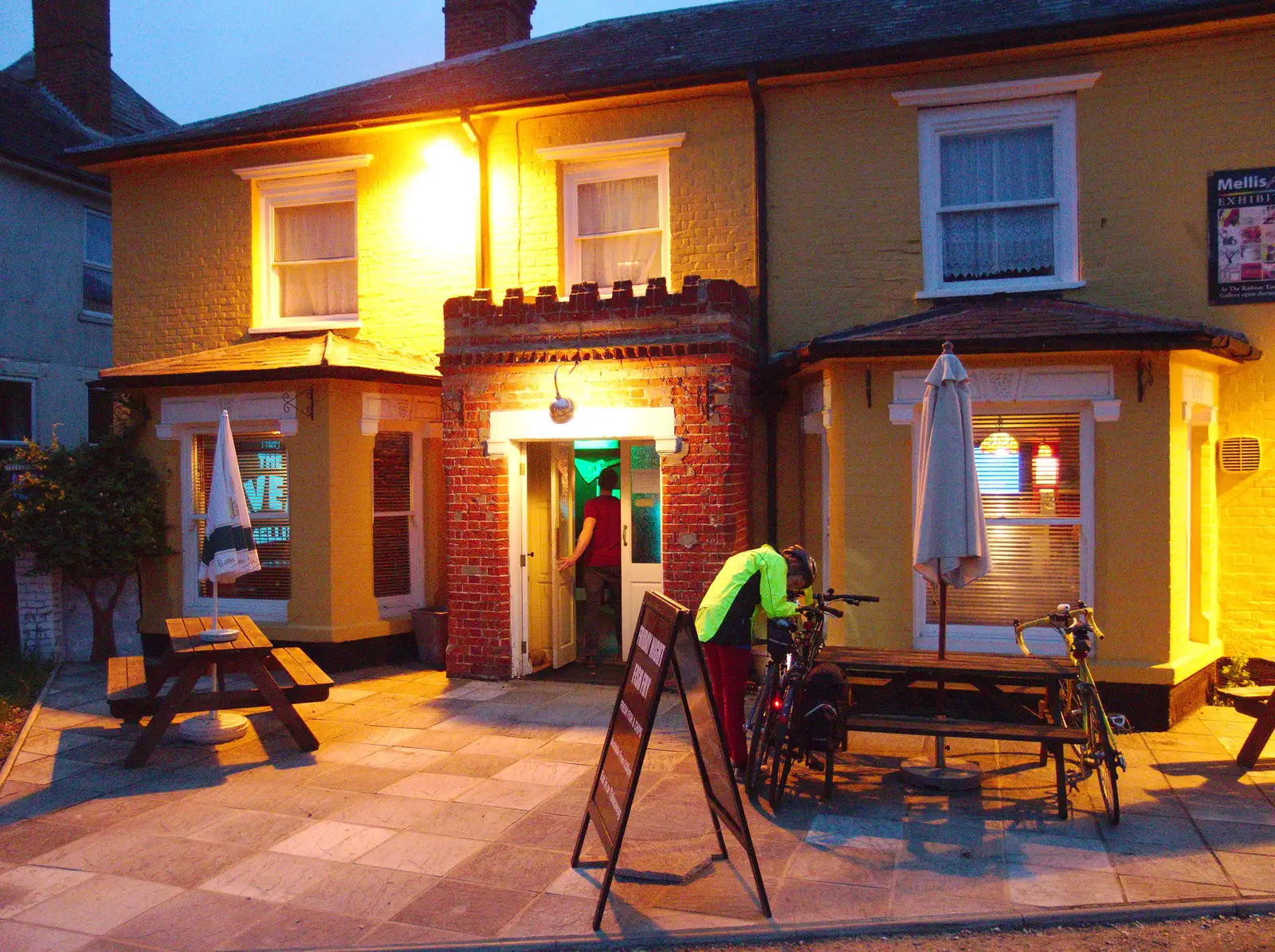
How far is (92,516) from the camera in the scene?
32.3 ft

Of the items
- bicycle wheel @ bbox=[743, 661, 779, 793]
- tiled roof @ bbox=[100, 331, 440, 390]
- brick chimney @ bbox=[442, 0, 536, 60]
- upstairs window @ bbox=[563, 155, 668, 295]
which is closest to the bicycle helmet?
bicycle wheel @ bbox=[743, 661, 779, 793]

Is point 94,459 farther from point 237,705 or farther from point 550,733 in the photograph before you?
point 550,733

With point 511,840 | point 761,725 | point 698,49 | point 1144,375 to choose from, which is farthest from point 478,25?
point 511,840

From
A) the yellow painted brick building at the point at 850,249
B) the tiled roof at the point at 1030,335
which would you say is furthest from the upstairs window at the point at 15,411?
the tiled roof at the point at 1030,335

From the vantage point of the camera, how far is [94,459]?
33.8 feet

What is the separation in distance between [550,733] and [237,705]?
7.16 feet

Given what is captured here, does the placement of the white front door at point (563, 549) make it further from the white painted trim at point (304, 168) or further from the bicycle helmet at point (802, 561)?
the white painted trim at point (304, 168)

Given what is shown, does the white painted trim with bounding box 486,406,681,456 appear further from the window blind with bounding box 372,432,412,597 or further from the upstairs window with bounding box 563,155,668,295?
the upstairs window with bounding box 563,155,668,295

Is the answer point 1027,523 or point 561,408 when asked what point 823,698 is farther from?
point 561,408

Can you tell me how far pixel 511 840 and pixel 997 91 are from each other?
7.51 metres

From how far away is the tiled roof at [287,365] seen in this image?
379 inches

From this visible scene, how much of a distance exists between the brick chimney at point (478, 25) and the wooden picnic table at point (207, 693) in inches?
351

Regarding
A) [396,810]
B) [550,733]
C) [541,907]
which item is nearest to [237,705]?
[396,810]

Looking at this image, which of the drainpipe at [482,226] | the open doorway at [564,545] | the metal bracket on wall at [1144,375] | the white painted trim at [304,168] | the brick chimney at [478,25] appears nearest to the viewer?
the metal bracket on wall at [1144,375]
